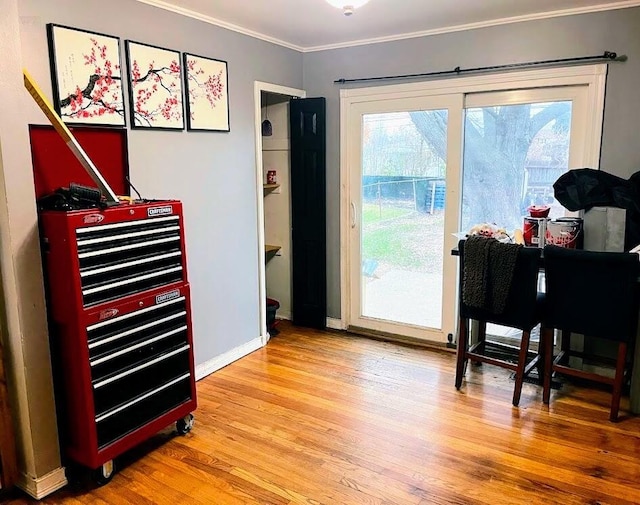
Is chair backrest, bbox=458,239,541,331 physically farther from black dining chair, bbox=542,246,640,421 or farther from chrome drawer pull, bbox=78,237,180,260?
chrome drawer pull, bbox=78,237,180,260

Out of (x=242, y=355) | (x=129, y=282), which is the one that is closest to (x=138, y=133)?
(x=129, y=282)

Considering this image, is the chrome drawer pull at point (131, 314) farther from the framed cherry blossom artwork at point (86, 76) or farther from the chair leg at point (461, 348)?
the chair leg at point (461, 348)

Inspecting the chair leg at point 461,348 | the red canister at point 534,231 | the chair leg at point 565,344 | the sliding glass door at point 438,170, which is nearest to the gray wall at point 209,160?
the sliding glass door at point 438,170

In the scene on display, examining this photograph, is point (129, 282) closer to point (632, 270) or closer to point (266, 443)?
point (266, 443)

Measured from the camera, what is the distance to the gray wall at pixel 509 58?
3057mm

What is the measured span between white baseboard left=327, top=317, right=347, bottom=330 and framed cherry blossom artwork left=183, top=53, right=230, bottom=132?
6.23 feet

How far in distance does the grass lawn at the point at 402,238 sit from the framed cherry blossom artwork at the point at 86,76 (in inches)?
83.4

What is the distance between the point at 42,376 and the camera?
7.05ft

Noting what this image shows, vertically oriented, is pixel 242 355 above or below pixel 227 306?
below

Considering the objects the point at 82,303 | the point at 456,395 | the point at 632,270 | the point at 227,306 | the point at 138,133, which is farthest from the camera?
the point at 227,306

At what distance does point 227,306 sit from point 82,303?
1574 mm

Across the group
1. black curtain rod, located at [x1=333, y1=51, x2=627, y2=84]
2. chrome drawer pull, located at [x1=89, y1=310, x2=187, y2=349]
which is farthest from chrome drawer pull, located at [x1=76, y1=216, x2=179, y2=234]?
black curtain rod, located at [x1=333, y1=51, x2=627, y2=84]

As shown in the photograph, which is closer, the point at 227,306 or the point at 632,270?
the point at 632,270

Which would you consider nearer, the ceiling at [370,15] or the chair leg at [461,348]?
the ceiling at [370,15]
